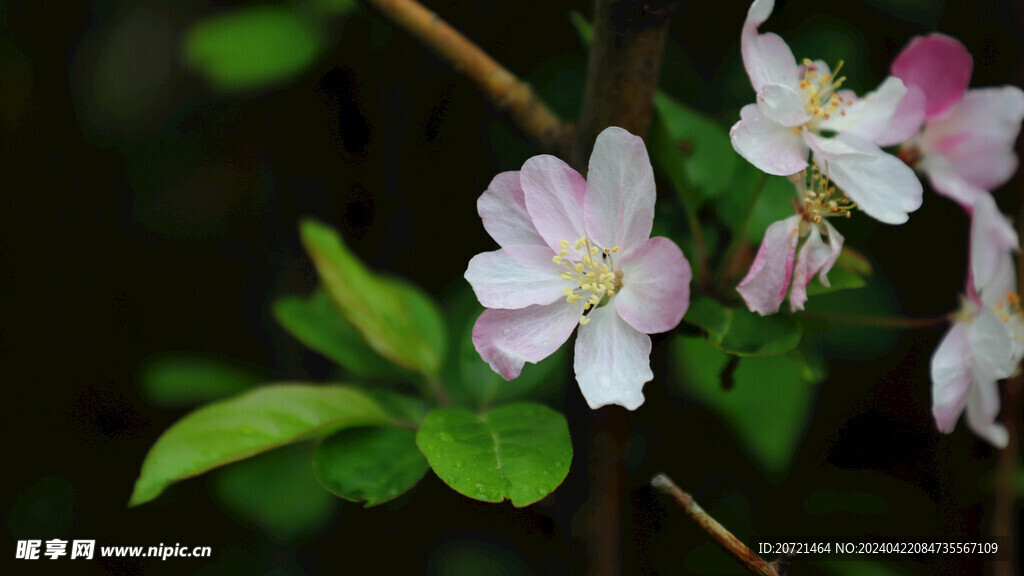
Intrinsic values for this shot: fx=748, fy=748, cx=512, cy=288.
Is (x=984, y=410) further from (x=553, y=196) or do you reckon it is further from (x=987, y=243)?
(x=553, y=196)

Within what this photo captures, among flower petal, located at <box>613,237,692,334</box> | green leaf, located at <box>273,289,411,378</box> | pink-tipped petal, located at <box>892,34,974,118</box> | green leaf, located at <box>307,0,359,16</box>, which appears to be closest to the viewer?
flower petal, located at <box>613,237,692,334</box>

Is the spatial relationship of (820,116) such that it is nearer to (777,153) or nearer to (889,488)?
(777,153)

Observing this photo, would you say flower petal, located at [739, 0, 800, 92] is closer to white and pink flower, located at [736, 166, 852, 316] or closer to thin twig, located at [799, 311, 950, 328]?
white and pink flower, located at [736, 166, 852, 316]

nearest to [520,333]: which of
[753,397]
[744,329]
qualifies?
[744,329]

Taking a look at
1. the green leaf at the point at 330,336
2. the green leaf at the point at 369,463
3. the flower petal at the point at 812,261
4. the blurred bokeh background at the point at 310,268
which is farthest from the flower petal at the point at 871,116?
the green leaf at the point at 330,336

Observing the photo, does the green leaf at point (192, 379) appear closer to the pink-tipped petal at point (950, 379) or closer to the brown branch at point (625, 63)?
the brown branch at point (625, 63)

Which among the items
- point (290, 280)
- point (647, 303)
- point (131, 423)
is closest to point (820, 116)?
point (647, 303)

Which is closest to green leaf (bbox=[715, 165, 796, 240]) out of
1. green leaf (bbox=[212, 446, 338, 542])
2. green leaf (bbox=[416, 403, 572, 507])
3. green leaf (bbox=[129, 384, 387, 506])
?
green leaf (bbox=[416, 403, 572, 507])
